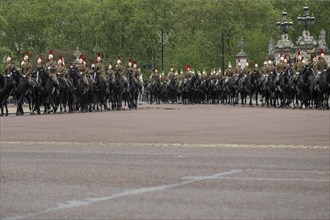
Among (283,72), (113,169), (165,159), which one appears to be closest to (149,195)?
(113,169)

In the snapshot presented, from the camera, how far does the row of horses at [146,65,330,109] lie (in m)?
51.6

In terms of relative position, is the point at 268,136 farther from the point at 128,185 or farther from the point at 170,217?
the point at 170,217

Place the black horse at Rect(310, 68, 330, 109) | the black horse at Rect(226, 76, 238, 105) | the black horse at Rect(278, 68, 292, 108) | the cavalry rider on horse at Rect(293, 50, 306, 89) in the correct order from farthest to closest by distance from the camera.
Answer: the black horse at Rect(226, 76, 238, 105) → the black horse at Rect(278, 68, 292, 108) → the cavalry rider on horse at Rect(293, 50, 306, 89) → the black horse at Rect(310, 68, 330, 109)

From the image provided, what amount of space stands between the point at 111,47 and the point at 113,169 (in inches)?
5322

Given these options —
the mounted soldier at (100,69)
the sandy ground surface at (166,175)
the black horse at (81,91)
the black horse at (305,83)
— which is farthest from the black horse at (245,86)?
the sandy ground surface at (166,175)

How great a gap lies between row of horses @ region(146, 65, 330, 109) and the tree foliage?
47.7 meters

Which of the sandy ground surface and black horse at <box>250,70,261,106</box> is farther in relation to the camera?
black horse at <box>250,70,261,106</box>

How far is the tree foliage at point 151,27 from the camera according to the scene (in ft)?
465

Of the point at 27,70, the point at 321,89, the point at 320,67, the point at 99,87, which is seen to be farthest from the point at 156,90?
the point at 27,70

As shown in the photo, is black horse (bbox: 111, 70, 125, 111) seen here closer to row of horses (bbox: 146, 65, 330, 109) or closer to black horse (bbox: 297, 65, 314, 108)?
row of horses (bbox: 146, 65, 330, 109)

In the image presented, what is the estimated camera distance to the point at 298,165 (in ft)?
57.3

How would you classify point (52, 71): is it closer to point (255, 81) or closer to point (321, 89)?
point (321, 89)

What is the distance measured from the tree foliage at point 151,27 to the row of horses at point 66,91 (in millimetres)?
78531

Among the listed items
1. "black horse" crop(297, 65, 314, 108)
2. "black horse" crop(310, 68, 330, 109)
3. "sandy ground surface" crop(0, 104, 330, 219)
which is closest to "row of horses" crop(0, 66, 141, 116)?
"black horse" crop(297, 65, 314, 108)
